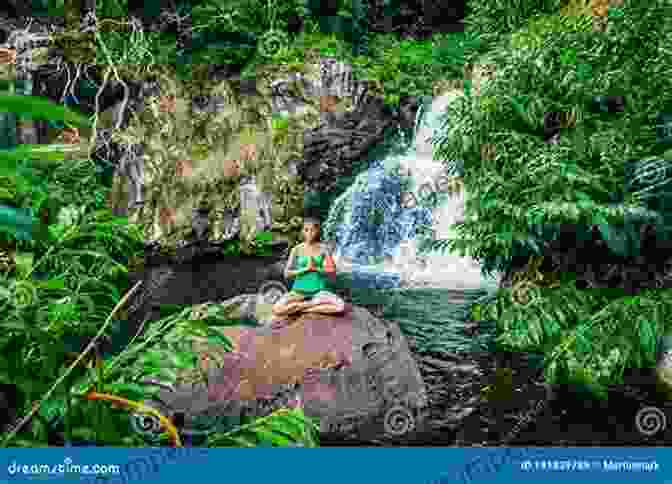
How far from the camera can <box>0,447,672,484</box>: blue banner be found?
1526mm

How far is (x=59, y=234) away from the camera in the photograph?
1967 millimetres

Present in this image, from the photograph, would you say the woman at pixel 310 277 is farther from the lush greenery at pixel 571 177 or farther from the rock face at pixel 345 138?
the rock face at pixel 345 138

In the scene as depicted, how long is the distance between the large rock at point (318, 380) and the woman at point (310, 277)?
0.06 m

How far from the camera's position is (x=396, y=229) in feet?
14.6

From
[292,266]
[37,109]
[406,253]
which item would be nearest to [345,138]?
[406,253]

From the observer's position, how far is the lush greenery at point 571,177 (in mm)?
2822

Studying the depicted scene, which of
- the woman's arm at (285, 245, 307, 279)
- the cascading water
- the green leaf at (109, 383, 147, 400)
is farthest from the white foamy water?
the green leaf at (109, 383, 147, 400)

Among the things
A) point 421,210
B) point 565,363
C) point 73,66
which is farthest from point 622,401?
point 73,66

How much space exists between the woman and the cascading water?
548 millimetres

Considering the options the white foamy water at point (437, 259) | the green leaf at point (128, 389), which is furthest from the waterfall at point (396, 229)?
the green leaf at point (128, 389)

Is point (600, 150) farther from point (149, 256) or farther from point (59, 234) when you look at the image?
point (59, 234)

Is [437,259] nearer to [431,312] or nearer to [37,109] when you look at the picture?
[431,312]

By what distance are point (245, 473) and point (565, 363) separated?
185cm

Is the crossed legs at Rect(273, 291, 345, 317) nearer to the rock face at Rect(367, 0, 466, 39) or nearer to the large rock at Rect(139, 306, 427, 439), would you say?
the large rock at Rect(139, 306, 427, 439)
